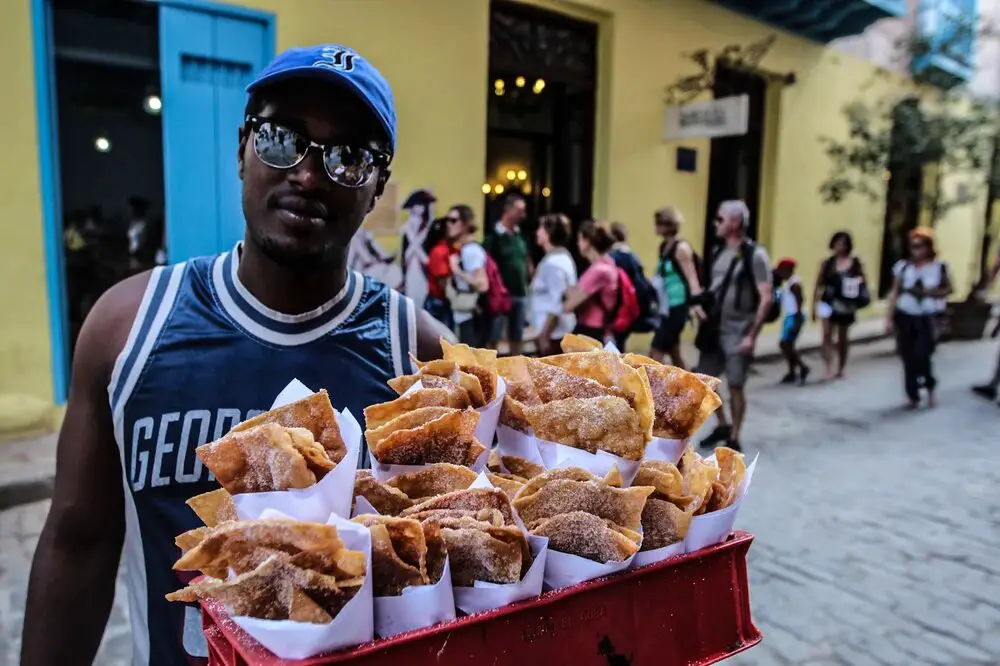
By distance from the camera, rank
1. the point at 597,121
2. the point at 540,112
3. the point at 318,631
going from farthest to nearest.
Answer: the point at 597,121 → the point at 540,112 → the point at 318,631

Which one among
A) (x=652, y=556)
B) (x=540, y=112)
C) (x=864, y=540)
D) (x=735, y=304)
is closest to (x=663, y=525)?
(x=652, y=556)

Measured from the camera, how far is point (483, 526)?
954 mm

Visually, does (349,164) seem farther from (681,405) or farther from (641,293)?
(641,293)

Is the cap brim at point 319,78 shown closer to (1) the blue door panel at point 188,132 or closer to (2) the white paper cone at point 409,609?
(2) the white paper cone at point 409,609

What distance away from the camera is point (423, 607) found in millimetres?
874

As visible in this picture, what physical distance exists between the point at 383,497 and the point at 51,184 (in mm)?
6782

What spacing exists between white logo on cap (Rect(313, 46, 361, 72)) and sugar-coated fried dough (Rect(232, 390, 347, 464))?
86 centimetres

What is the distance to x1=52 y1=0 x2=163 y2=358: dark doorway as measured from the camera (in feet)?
22.4

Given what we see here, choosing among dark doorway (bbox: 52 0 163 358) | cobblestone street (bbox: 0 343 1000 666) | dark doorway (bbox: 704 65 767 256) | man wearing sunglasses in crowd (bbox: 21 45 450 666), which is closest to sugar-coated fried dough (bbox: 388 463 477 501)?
man wearing sunglasses in crowd (bbox: 21 45 450 666)

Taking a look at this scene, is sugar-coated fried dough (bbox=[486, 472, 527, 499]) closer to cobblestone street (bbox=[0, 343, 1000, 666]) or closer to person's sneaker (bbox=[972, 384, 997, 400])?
cobblestone street (bbox=[0, 343, 1000, 666])

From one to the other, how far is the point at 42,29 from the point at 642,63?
26.3ft

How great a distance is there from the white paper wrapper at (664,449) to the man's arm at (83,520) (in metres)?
1.23

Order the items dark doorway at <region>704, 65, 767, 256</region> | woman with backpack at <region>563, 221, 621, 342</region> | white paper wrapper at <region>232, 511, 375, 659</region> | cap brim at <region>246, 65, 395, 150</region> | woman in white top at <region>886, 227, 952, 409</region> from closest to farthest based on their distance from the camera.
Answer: white paper wrapper at <region>232, 511, 375, 659</region> < cap brim at <region>246, 65, 395, 150</region> < woman with backpack at <region>563, 221, 621, 342</region> < woman in white top at <region>886, 227, 952, 409</region> < dark doorway at <region>704, 65, 767, 256</region>

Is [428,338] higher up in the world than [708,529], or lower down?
higher up
